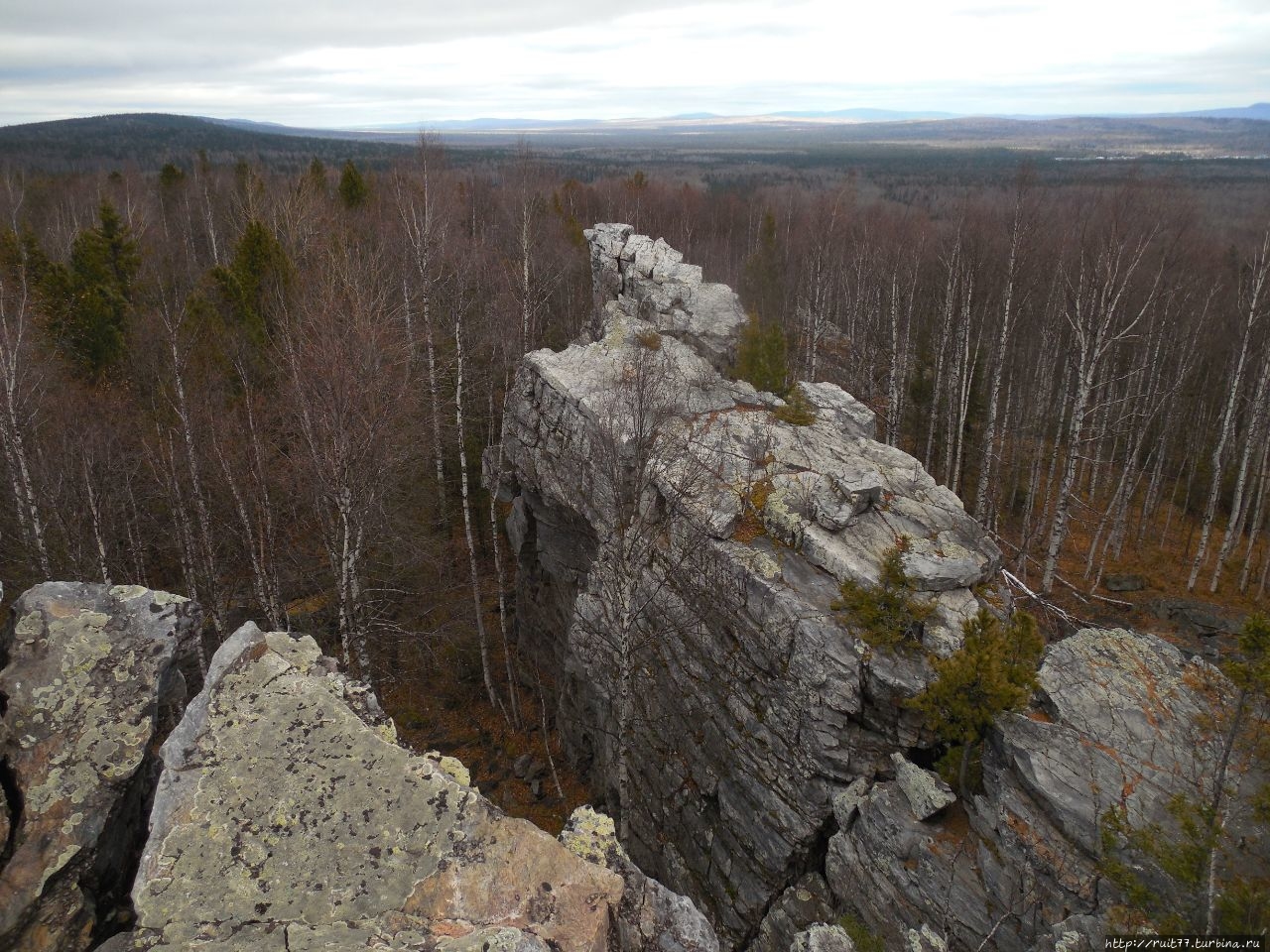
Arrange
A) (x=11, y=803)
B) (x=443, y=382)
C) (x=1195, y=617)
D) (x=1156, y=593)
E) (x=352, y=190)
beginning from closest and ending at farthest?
(x=11, y=803), (x=1195, y=617), (x=1156, y=593), (x=443, y=382), (x=352, y=190)

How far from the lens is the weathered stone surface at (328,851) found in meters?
5.15

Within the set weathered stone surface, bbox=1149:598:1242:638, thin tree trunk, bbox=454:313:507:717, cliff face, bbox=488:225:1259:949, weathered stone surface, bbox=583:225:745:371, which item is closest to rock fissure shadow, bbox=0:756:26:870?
cliff face, bbox=488:225:1259:949

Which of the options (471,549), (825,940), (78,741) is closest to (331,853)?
(78,741)

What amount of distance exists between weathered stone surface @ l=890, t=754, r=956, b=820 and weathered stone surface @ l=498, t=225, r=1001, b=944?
33.9 inches

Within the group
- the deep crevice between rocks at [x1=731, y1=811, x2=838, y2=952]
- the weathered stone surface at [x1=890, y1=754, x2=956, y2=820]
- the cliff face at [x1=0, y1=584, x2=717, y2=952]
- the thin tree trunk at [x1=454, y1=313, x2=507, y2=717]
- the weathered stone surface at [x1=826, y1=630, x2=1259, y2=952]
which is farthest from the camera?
the thin tree trunk at [x1=454, y1=313, x2=507, y2=717]

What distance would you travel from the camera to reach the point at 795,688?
12.5 meters

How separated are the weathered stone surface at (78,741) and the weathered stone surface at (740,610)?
7834 millimetres

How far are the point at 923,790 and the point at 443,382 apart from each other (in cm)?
2365

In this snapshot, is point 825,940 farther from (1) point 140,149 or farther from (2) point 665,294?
(1) point 140,149

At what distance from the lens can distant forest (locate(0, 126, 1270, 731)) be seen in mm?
17062

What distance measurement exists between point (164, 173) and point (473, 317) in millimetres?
38496

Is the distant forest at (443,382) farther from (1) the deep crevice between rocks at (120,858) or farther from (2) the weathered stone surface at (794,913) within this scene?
(2) the weathered stone surface at (794,913)

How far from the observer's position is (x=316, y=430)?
42.4 ft

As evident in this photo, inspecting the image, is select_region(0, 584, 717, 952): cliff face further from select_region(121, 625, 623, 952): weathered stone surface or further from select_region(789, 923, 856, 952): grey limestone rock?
select_region(789, 923, 856, 952): grey limestone rock
